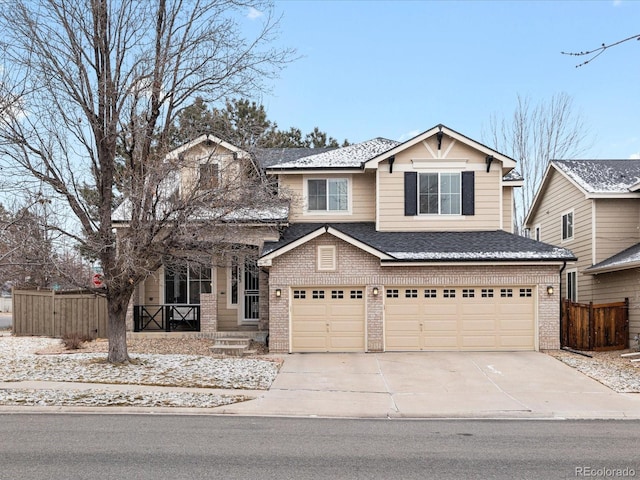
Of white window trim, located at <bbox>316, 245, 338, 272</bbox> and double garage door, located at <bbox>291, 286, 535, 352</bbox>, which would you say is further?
double garage door, located at <bbox>291, 286, 535, 352</bbox>

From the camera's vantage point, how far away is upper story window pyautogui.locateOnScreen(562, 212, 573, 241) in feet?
80.1

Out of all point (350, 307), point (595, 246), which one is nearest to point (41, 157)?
point (350, 307)

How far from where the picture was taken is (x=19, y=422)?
1005 centimetres

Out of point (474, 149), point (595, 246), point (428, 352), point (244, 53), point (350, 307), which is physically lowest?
point (428, 352)

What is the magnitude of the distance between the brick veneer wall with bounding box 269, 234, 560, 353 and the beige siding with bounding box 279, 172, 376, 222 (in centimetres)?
337

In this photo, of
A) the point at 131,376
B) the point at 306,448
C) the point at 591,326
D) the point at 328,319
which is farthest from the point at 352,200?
the point at 306,448

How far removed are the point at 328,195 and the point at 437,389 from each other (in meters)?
10.0

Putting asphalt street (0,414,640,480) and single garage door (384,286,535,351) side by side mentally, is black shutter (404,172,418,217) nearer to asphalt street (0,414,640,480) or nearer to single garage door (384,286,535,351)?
single garage door (384,286,535,351)

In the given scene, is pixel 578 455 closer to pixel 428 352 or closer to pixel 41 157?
pixel 428 352

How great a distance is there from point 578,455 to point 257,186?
9.80m

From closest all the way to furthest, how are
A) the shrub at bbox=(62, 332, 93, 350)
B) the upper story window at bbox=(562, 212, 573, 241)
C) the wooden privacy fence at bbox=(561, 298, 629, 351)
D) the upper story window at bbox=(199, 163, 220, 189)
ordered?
the upper story window at bbox=(199, 163, 220, 189) < the shrub at bbox=(62, 332, 93, 350) < the wooden privacy fence at bbox=(561, 298, 629, 351) < the upper story window at bbox=(562, 212, 573, 241)
